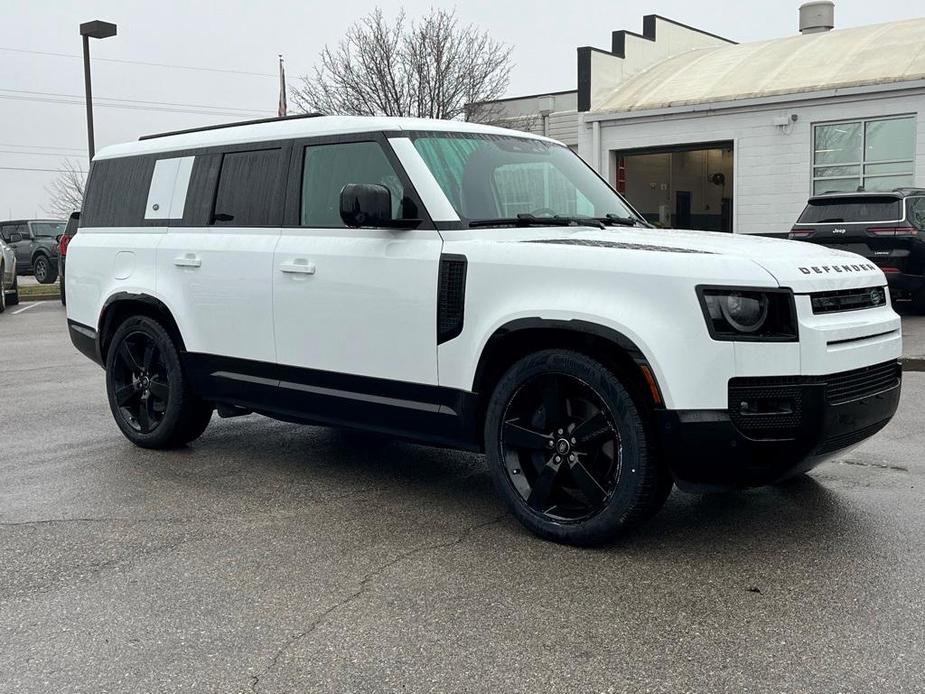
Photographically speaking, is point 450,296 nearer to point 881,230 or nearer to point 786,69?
point 881,230

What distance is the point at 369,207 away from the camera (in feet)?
15.2

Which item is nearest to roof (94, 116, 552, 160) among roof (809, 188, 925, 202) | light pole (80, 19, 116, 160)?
roof (809, 188, 925, 202)

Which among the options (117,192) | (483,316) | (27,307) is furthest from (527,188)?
(27,307)

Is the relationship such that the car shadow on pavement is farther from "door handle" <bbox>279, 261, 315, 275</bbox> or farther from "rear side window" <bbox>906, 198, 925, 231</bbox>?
"rear side window" <bbox>906, 198, 925, 231</bbox>

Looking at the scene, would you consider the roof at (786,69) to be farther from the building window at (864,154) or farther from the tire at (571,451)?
the tire at (571,451)

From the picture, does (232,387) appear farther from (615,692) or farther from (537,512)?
(615,692)

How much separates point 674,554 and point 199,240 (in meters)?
3.30

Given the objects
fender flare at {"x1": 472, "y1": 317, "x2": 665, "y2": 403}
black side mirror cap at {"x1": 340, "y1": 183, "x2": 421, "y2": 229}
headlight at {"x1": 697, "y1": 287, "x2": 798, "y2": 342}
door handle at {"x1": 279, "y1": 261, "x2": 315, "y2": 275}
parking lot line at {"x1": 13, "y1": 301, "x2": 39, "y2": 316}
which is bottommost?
parking lot line at {"x1": 13, "y1": 301, "x2": 39, "y2": 316}

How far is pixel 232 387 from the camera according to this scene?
577 cm

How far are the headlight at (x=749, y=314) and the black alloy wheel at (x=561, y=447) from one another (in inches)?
24.2

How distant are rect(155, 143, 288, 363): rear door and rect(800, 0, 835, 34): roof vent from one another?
25.0m

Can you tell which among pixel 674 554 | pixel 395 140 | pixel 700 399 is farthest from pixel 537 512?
pixel 395 140

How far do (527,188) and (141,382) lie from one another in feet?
9.44

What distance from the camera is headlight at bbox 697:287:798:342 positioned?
12.7 feet
